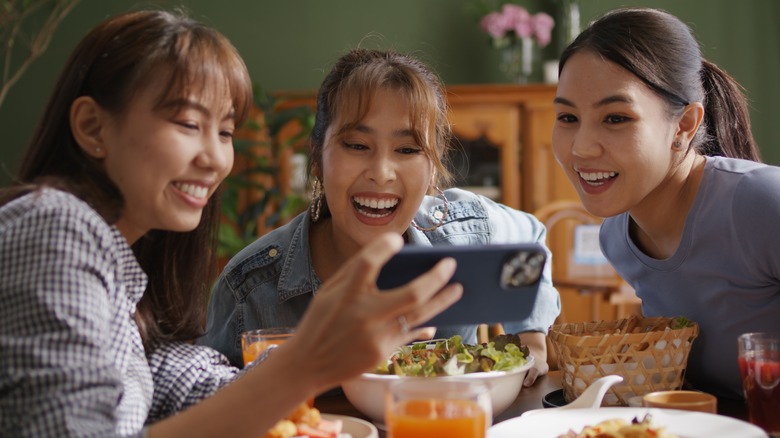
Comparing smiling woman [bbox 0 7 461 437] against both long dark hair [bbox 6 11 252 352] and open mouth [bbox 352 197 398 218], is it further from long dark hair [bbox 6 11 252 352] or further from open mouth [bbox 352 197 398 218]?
open mouth [bbox 352 197 398 218]

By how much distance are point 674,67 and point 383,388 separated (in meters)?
0.92

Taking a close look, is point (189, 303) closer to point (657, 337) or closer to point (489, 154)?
point (657, 337)

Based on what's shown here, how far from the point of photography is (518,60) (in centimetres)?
493

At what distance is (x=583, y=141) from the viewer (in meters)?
1.66

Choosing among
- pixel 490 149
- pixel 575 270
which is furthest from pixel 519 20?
pixel 575 270

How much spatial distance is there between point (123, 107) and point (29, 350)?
38 centimetres

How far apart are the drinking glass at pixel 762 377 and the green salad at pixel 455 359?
331mm

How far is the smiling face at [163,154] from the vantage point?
1.13m

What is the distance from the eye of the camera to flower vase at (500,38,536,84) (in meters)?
4.85

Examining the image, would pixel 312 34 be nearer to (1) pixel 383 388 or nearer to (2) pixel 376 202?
(2) pixel 376 202

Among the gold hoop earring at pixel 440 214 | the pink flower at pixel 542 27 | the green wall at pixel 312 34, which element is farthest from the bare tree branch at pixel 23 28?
the gold hoop earring at pixel 440 214

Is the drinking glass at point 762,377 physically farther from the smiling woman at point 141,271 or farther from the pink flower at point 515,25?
the pink flower at point 515,25

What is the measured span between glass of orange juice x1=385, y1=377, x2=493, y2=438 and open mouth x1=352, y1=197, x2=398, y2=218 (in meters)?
0.84

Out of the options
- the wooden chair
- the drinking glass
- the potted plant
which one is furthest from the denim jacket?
the potted plant
